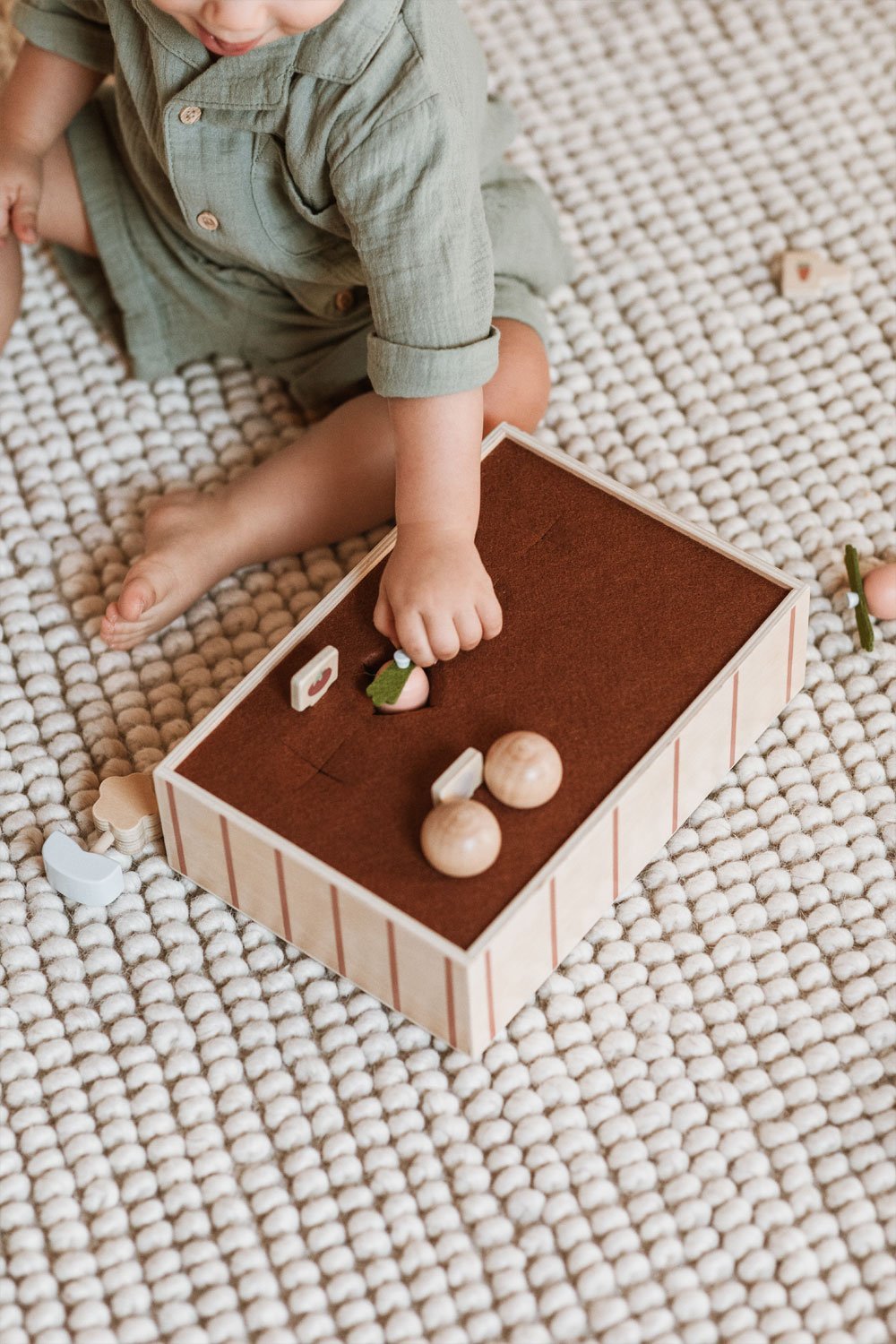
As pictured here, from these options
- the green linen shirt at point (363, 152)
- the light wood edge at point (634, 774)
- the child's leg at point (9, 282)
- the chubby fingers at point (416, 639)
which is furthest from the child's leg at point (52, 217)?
the light wood edge at point (634, 774)

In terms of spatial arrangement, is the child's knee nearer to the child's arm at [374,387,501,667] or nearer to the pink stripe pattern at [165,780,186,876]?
the child's arm at [374,387,501,667]

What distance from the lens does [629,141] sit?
108 centimetres

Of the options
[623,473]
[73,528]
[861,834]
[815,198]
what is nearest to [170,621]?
[73,528]

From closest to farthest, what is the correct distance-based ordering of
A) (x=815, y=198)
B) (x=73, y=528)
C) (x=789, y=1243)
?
Answer: 1. (x=789, y=1243)
2. (x=73, y=528)
3. (x=815, y=198)

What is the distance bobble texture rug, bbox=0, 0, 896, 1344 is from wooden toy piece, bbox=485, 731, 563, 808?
0.09 meters

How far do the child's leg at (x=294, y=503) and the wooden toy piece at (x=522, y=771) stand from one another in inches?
8.6

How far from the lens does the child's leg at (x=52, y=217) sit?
954 millimetres

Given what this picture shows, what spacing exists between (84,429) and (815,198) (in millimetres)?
471

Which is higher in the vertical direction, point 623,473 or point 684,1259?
point 623,473

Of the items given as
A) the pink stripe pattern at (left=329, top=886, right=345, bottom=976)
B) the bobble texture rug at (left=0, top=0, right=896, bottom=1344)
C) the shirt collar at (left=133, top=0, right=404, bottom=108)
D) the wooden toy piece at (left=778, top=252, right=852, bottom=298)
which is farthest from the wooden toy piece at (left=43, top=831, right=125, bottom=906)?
the wooden toy piece at (left=778, top=252, right=852, bottom=298)

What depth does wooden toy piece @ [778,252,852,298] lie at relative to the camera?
39.0 inches

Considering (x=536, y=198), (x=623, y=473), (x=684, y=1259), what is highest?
(x=536, y=198)

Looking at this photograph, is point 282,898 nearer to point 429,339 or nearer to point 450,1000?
point 450,1000

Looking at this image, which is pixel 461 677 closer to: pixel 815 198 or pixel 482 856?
pixel 482 856
